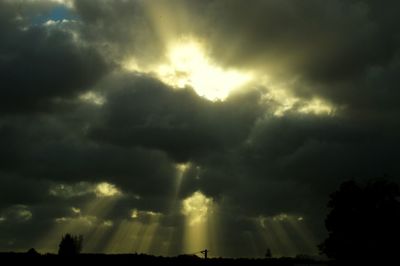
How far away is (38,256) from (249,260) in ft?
92.7

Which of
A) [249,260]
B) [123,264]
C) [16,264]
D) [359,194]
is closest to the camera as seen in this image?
[16,264]

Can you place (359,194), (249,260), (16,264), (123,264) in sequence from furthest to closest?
(359,194) < (249,260) < (123,264) < (16,264)

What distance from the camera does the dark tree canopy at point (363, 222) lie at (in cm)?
7944

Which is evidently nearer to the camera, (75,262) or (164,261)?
(75,262)

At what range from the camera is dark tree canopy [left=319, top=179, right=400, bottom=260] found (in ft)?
261

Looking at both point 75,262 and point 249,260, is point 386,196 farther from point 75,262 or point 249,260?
point 75,262

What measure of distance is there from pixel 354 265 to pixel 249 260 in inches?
582

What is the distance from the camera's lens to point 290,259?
84.5 meters

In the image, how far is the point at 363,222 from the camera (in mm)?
79812

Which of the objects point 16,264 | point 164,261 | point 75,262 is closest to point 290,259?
point 164,261

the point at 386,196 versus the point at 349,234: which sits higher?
the point at 386,196

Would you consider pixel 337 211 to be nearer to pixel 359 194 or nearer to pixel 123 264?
pixel 359 194

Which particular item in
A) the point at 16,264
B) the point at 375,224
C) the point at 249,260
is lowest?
the point at 16,264

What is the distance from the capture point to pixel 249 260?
76.8 meters
